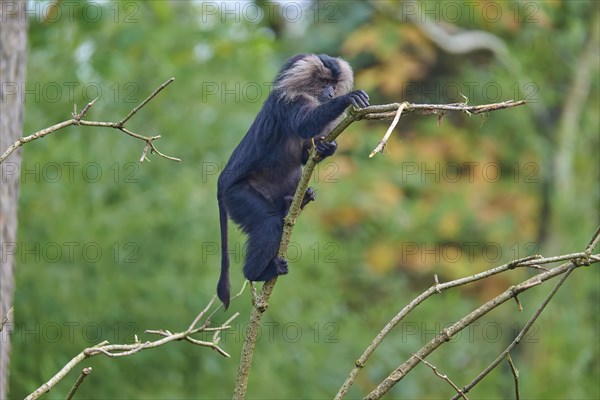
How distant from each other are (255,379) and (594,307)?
567cm

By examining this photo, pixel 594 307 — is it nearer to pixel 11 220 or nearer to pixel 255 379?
pixel 255 379

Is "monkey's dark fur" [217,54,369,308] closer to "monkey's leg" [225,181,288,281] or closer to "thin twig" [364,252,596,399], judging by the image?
"monkey's leg" [225,181,288,281]

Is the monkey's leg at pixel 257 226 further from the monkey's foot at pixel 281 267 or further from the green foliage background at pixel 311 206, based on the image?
the green foliage background at pixel 311 206

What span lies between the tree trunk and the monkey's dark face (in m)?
1.57

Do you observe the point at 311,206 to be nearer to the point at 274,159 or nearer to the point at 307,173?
the point at 274,159

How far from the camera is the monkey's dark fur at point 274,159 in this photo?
5.07m

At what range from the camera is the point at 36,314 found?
27.8 ft

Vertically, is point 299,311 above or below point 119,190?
below

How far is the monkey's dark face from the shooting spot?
17.4 ft

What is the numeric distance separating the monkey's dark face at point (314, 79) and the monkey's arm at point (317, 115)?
0.15m

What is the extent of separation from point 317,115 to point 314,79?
680mm

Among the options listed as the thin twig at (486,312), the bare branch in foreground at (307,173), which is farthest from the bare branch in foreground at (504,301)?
the bare branch in foreground at (307,173)

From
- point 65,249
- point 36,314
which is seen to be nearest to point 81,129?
point 65,249

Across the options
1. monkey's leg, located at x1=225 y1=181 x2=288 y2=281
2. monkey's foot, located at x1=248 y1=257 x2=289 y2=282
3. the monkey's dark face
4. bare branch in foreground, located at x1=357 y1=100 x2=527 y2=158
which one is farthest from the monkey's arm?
bare branch in foreground, located at x1=357 y1=100 x2=527 y2=158
